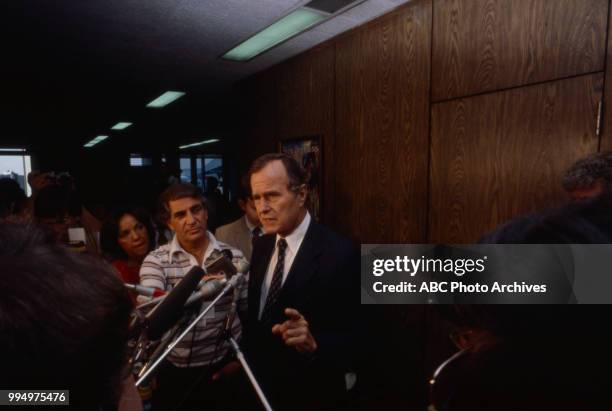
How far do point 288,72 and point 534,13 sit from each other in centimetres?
267

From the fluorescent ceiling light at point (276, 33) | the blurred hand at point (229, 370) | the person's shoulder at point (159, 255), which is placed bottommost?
the blurred hand at point (229, 370)

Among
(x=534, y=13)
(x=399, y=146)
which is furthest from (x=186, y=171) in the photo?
(x=534, y=13)

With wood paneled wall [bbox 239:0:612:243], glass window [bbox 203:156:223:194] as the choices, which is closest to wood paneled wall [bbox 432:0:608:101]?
wood paneled wall [bbox 239:0:612:243]

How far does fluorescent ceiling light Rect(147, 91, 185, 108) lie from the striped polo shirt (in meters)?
4.64

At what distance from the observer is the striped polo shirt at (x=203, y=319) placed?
1674 millimetres

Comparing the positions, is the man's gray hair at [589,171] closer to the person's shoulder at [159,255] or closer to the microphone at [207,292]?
the microphone at [207,292]

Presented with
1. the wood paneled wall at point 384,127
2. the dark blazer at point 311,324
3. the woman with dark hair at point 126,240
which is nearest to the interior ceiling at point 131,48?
the wood paneled wall at point 384,127

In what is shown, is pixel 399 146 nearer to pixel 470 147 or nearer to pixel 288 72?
pixel 470 147

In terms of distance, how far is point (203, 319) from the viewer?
1.56 metres

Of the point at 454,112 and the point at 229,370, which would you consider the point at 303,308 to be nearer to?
the point at 229,370

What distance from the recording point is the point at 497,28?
2.13 m

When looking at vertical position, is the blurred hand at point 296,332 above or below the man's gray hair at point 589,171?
below

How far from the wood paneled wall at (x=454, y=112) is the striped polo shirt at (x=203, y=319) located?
1504 mm
